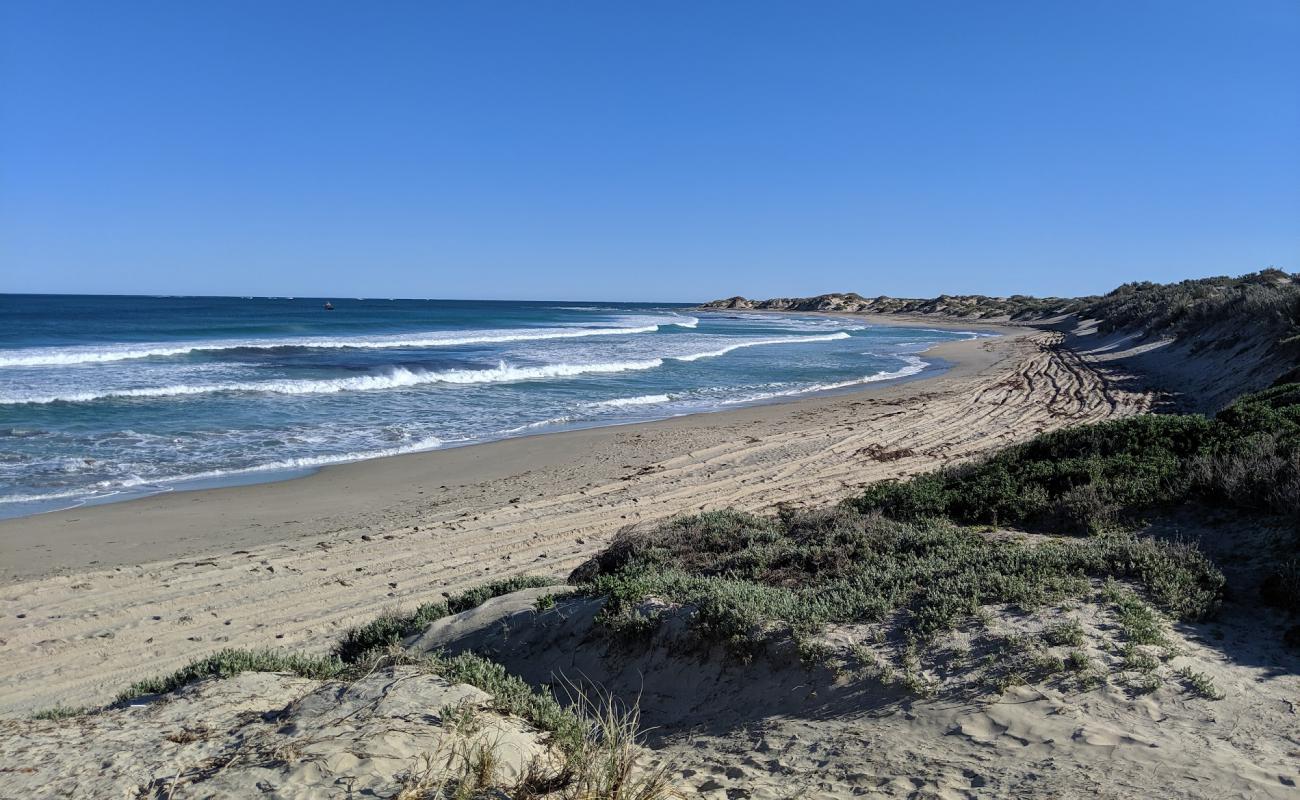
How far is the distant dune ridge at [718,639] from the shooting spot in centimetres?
321

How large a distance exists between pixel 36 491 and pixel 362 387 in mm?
12155

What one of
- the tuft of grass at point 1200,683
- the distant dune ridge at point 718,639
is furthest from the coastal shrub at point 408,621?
the tuft of grass at point 1200,683

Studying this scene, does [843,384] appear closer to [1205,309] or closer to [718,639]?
[1205,309]

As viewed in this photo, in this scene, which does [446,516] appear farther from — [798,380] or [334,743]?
[798,380]

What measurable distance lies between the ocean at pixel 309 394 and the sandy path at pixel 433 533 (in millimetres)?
1709

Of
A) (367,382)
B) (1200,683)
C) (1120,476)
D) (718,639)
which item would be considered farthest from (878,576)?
(367,382)

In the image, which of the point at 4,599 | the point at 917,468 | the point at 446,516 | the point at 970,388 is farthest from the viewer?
the point at 970,388

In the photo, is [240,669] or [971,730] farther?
[240,669]

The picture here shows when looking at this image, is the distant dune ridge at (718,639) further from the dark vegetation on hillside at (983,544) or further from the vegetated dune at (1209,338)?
the vegetated dune at (1209,338)

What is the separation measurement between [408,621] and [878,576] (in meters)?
3.68

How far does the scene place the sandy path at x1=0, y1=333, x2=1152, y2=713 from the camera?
251 inches

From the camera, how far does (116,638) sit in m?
6.44

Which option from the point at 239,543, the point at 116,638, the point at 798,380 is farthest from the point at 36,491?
the point at 798,380

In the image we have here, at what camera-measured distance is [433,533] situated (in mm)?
9281
